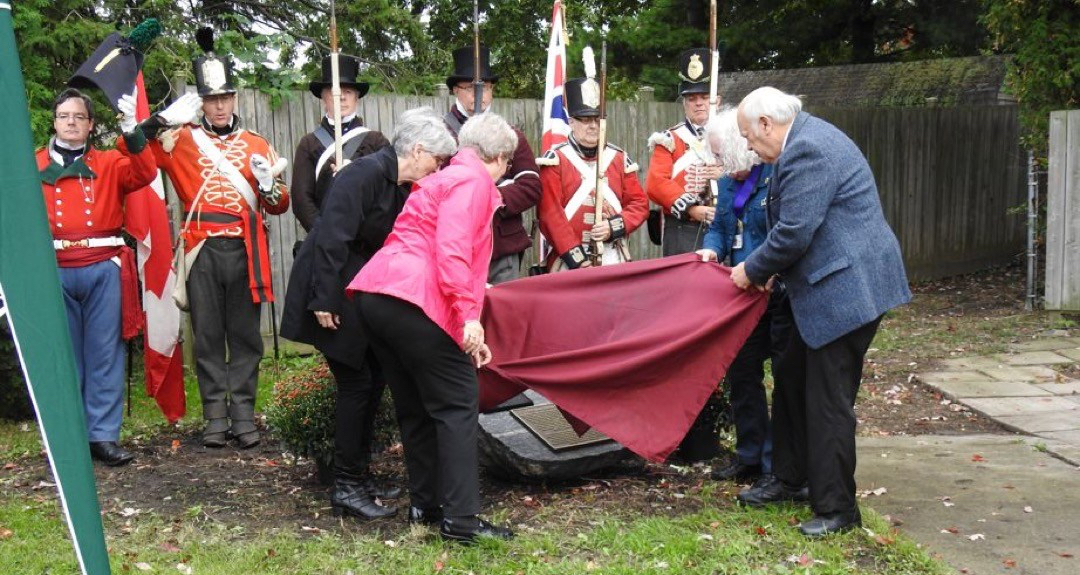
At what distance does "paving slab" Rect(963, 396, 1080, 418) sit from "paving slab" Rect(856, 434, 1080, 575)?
0.64 metres

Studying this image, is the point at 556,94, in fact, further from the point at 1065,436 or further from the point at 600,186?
the point at 1065,436

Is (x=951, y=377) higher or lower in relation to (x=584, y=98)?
lower

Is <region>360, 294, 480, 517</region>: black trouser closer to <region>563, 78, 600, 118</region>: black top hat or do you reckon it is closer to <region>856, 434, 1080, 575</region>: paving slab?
<region>856, 434, 1080, 575</region>: paving slab

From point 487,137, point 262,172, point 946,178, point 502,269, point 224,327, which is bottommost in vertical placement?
point 224,327

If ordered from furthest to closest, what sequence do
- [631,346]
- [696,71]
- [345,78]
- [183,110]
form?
[345,78], [696,71], [183,110], [631,346]

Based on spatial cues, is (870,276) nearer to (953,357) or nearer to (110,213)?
(110,213)

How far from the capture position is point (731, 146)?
5133 millimetres

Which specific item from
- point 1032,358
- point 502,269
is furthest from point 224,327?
point 1032,358

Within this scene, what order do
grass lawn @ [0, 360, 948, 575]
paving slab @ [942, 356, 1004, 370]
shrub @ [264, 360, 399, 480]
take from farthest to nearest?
paving slab @ [942, 356, 1004, 370]
shrub @ [264, 360, 399, 480]
grass lawn @ [0, 360, 948, 575]

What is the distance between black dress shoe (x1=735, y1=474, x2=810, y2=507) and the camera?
5039mm

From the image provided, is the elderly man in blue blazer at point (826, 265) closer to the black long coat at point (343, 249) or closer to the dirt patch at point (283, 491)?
the dirt patch at point (283, 491)

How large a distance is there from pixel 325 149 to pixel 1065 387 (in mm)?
5431

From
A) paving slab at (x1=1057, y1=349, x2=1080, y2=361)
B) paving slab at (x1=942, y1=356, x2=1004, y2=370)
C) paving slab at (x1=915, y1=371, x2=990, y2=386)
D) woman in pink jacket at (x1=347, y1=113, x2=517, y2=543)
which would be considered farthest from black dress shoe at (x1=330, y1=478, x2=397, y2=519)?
paving slab at (x1=1057, y1=349, x2=1080, y2=361)

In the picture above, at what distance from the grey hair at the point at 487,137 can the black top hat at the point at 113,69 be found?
1.87m
